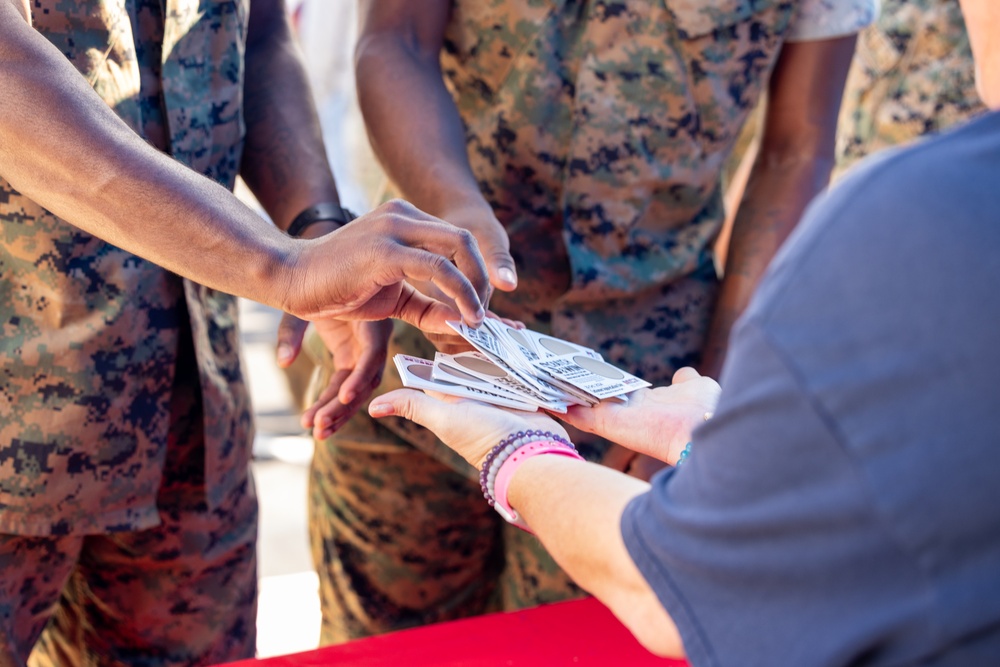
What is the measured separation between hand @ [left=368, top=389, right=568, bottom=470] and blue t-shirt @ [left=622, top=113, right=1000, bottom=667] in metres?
0.49

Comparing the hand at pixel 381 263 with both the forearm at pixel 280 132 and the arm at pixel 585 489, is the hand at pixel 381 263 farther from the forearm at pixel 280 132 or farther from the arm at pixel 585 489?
the forearm at pixel 280 132

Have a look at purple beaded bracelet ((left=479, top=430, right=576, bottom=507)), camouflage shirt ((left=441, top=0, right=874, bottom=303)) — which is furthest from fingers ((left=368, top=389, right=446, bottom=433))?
camouflage shirt ((left=441, top=0, right=874, bottom=303))

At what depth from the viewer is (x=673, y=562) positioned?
3.27 ft

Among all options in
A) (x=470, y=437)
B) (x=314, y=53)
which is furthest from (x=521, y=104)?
(x=314, y=53)

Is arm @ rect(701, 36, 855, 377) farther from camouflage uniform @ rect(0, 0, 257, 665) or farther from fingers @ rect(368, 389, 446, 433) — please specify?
camouflage uniform @ rect(0, 0, 257, 665)

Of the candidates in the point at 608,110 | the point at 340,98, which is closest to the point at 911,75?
the point at 608,110

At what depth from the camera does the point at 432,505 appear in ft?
7.82

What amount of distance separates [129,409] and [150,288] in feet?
0.76

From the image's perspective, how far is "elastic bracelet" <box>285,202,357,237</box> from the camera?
6.53 ft

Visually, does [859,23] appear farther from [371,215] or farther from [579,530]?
[579,530]

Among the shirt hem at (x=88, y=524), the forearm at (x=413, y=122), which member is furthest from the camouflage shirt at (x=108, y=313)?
the forearm at (x=413, y=122)

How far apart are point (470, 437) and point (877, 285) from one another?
2.29 feet

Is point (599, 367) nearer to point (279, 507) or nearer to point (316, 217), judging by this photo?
point (316, 217)

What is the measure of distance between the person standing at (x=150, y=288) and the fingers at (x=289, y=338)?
0.33ft
